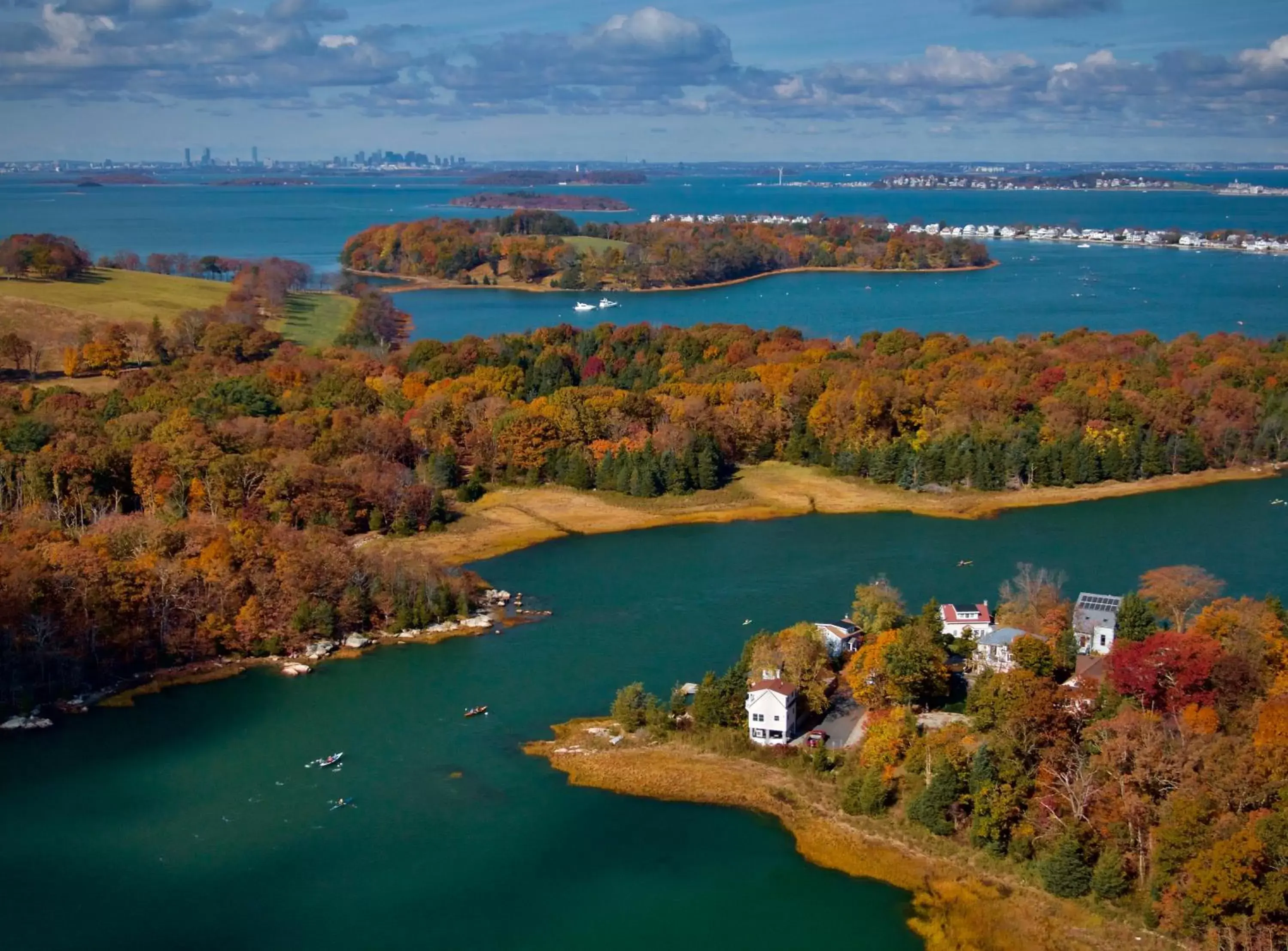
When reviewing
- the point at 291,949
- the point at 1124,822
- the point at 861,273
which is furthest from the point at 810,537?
the point at 861,273

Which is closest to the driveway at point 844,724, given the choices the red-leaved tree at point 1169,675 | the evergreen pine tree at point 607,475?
the red-leaved tree at point 1169,675

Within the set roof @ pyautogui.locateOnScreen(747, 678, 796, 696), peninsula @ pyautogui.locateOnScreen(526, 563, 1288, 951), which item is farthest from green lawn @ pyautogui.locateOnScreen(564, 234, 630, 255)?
roof @ pyautogui.locateOnScreen(747, 678, 796, 696)

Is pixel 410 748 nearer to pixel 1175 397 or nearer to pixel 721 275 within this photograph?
pixel 1175 397

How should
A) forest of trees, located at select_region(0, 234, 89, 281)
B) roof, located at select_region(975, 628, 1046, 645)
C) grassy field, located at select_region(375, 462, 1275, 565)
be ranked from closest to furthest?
roof, located at select_region(975, 628, 1046, 645), grassy field, located at select_region(375, 462, 1275, 565), forest of trees, located at select_region(0, 234, 89, 281)

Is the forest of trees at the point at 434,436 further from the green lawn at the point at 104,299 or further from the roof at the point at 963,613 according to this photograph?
the roof at the point at 963,613

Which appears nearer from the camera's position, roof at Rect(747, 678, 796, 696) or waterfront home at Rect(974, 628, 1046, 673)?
roof at Rect(747, 678, 796, 696)

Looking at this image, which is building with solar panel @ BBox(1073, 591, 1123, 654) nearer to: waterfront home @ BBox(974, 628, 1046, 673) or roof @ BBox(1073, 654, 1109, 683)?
roof @ BBox(1073, 654, 1109, 683)
